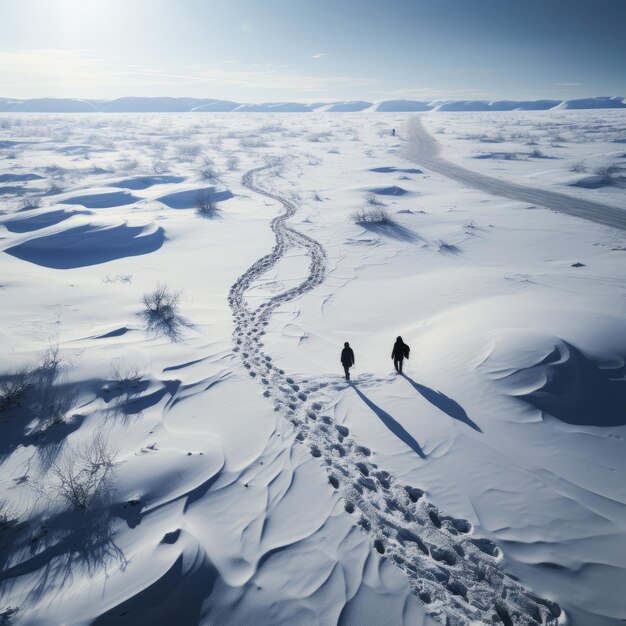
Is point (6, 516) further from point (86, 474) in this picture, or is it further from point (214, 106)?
point (214, 106)

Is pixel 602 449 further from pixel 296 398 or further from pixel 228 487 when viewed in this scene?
pixel 228 487

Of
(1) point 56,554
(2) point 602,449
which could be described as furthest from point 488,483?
(1) point 56,554

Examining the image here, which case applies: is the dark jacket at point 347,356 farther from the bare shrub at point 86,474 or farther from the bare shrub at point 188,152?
the bare shrub at point 188,152

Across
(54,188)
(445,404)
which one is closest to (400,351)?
(445,404)

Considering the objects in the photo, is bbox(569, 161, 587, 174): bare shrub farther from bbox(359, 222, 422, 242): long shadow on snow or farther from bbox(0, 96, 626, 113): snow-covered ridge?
bbox(0, 96, 626, 113): snow-covered ridge

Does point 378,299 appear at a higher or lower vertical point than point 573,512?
lower

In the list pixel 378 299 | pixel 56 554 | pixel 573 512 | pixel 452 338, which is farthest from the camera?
pixel 378 299

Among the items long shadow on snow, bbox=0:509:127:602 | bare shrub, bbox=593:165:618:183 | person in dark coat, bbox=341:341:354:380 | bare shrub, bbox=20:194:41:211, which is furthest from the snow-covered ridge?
long shadow on snow, bbox=0:509:127:602

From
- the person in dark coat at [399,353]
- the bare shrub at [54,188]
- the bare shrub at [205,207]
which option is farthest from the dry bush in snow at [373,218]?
the bare shrub at [54,188]
